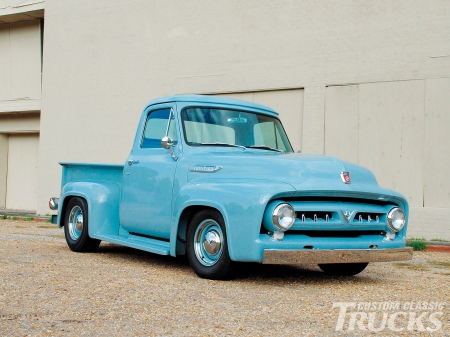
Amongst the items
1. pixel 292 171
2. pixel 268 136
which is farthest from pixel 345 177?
pixel 268 136

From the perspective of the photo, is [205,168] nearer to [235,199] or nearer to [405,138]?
[235,199]

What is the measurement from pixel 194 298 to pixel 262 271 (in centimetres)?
201

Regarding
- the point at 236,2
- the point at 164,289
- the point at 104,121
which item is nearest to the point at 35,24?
the point at 104,121

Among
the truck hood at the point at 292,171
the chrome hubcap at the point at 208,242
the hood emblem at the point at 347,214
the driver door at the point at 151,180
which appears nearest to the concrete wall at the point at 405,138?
the truck hood at the point at 292,171

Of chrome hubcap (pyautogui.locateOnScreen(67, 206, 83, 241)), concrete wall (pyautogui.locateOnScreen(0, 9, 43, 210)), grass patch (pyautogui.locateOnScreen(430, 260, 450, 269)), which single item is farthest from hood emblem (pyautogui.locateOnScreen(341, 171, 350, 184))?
concrete wall (pyautogui.locateOnScreen(0, 9, 43, 210))

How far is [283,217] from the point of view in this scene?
20.1 feet

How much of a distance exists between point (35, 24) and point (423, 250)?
13954 mm

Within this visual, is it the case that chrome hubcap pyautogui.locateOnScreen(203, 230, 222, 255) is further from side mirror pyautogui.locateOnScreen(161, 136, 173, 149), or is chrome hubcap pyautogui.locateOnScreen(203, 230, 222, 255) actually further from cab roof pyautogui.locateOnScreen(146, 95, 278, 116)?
cab roof pyautogui.locateOnScreen(146, 95, 278, 116)

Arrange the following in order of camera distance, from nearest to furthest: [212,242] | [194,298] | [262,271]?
1. [194,298]
2. [212,242]
3. [262,271]

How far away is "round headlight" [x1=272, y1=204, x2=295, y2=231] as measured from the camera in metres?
6.10

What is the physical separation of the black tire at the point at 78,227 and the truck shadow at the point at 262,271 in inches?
11.9

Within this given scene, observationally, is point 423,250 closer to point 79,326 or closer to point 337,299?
point 337,299

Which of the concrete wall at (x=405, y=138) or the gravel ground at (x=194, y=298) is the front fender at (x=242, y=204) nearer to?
the gravel ground at (x=194, y=298)

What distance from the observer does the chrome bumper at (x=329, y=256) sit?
19.9ft
